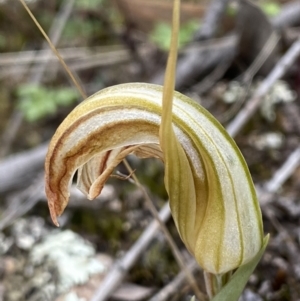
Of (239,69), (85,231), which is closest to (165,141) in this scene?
(85,231)

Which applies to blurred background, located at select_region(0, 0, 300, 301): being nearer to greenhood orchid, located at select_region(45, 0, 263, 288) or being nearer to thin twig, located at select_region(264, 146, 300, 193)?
thin twig, located at select_region(264, 146, 300, 193)

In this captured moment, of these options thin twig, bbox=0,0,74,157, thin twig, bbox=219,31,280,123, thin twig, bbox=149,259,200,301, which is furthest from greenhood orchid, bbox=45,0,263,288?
thin twig, bbox=0,0,74,157

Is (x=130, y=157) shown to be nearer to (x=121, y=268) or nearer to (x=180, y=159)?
(x=121, y=268)

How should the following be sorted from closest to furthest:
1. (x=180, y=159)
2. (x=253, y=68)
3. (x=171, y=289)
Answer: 1. (x=180, y=159)
2. (x=171, y=289)
3. (x=253, y=68)

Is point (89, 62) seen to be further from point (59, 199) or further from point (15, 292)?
point (59, 199)

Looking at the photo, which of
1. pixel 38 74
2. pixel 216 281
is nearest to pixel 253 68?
pixel 38 74

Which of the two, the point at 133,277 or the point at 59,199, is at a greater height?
the point at 59,199

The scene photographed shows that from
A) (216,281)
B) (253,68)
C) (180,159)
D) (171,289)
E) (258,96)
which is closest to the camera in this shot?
(180,159)

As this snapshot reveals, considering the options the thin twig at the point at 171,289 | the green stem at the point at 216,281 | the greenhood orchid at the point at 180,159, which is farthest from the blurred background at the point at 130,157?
the greenhood orchid at the point at 180,159
